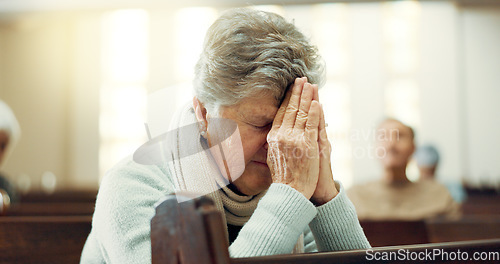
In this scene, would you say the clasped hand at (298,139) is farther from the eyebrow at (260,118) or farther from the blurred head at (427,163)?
the blurred head at (427,163)

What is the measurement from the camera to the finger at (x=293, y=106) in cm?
113

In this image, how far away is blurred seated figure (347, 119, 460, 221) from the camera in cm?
267

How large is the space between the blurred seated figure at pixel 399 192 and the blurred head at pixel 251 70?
61.9 inches

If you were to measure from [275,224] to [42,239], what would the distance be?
81 centimetres

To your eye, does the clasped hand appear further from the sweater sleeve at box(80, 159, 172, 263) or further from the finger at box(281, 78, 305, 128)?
the sweater sleeve at box(80, 159, 172, 263)

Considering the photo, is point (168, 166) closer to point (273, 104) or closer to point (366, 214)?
point (273, 104)

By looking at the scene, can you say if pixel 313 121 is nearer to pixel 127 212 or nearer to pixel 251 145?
pixel 251 145

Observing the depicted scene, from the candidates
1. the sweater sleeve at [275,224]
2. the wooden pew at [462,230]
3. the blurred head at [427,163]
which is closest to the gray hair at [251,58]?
the sweater sleeve at [275,224]

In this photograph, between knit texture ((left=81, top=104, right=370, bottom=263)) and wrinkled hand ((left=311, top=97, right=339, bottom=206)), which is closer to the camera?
knit texture ((left=81, top=104, right=370, bottom=263))

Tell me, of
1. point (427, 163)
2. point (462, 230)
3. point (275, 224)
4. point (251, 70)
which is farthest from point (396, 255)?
point (427, 163)

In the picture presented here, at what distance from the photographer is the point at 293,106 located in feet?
3.70

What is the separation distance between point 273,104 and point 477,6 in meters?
9.15

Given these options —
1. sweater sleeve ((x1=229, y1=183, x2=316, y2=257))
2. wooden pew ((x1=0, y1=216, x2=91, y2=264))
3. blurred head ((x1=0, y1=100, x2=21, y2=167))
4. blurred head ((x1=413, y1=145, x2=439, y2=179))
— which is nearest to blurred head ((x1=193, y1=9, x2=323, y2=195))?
sweater sleeve ((x1=229, y1=183, x2=316, y2=257))

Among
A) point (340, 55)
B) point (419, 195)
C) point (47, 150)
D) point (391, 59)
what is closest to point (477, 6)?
point (391, 59)
